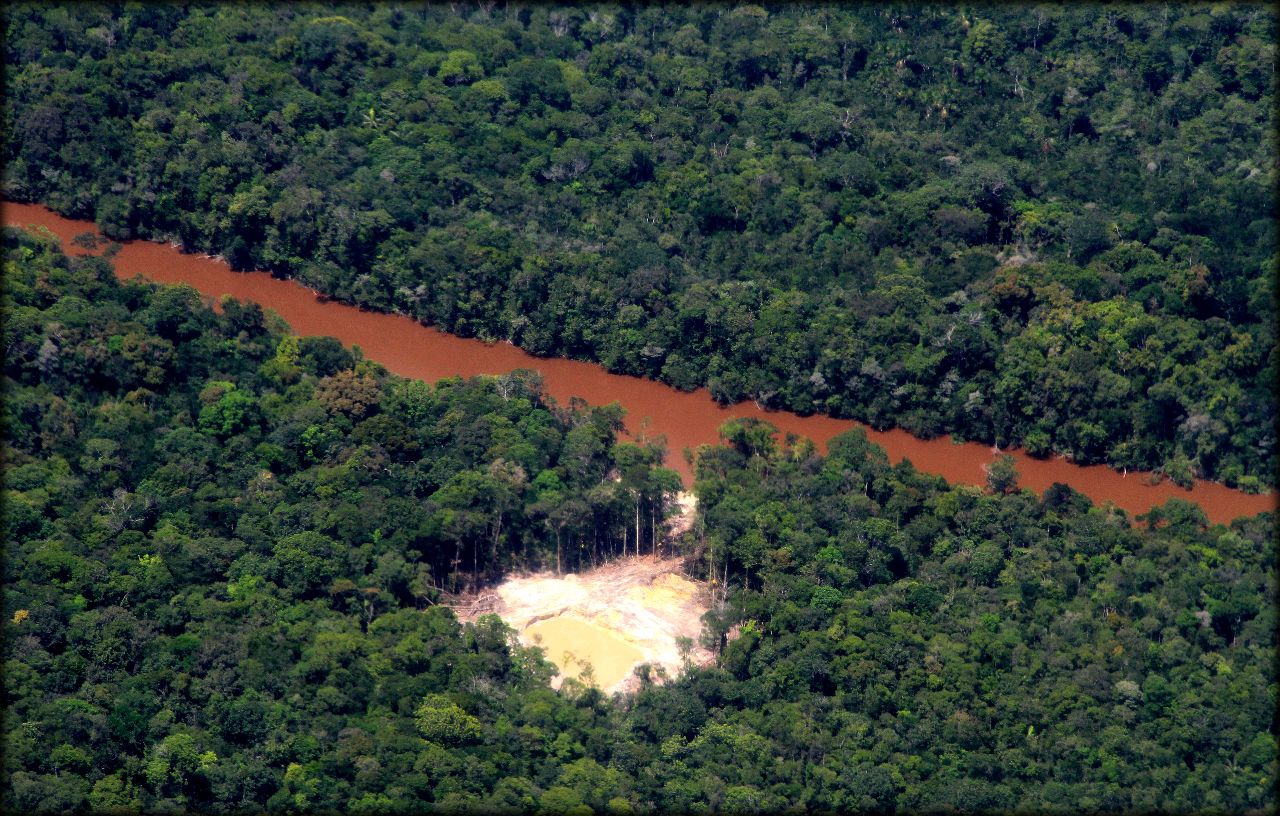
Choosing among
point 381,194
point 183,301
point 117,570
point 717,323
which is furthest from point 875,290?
point 117,570

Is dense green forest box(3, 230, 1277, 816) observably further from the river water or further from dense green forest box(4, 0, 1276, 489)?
dense green forest box(4, 0, 1276, 489)

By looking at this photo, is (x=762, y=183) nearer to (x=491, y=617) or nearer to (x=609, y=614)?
(x=609, y=614)

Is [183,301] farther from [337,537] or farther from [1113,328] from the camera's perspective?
[1113,328]

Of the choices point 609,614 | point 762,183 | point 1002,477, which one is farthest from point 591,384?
point 1002,477

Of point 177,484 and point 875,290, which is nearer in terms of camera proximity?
point 177,484

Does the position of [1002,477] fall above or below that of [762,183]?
below

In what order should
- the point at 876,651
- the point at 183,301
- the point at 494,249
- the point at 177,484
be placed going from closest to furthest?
1. the point at 876,651
2. the point at 177,484
3. the point at 183,301
4. the point at 494,249
